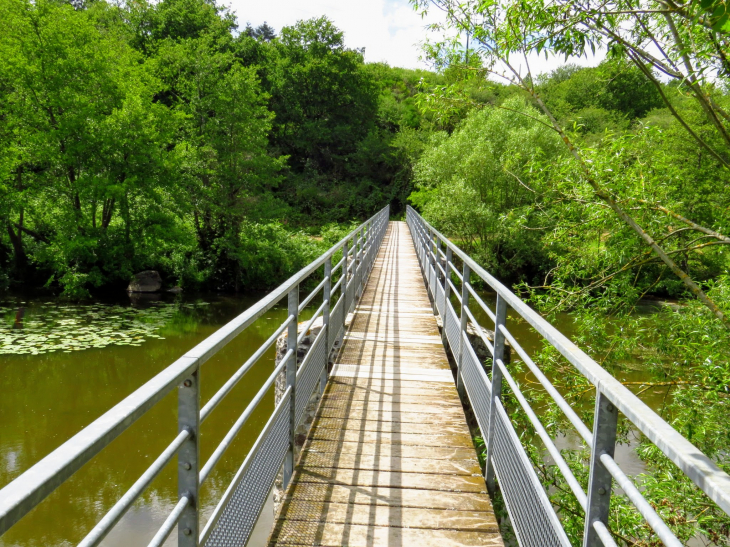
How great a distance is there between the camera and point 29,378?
35.0ft

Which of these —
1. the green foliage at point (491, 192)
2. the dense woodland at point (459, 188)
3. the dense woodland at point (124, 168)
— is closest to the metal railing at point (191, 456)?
the dense woodland at point (459, 188)

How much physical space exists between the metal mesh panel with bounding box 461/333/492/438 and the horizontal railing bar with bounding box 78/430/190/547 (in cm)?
203

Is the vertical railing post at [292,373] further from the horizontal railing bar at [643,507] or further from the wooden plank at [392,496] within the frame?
the horizontal railing bar at [643,507]

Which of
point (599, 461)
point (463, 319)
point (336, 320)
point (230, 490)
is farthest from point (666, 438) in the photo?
point (336, 320)

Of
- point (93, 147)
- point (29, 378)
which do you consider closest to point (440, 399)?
point (29, 378)

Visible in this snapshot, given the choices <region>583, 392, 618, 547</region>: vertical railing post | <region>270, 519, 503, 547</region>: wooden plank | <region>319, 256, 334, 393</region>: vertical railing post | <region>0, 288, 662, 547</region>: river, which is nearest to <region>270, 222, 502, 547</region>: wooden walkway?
<region>270, 519, 503, 547</region>: wooden plank

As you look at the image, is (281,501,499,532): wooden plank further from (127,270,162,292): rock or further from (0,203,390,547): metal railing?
(127,270,162,292): rock

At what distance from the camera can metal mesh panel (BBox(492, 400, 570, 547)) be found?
1983mm

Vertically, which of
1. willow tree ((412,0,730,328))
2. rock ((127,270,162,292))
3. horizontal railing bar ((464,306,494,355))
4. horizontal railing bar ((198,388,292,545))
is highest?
willow tree ((412,0,730,328))

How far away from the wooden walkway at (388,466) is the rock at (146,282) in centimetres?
1615

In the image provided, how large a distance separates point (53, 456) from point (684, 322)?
21.6 feet

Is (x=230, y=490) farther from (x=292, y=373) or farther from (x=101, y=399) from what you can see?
(x=101, y=399)

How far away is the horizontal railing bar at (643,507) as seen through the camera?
1.04 meters

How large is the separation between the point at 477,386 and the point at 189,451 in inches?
95.5
